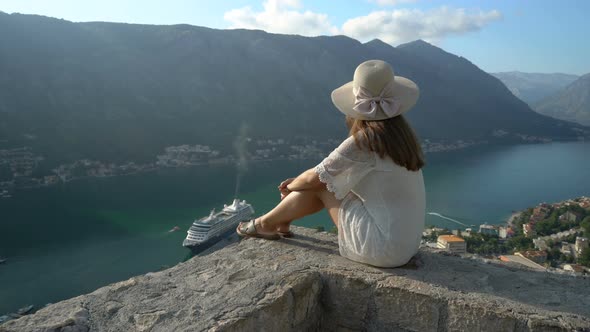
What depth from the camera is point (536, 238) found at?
1784cm

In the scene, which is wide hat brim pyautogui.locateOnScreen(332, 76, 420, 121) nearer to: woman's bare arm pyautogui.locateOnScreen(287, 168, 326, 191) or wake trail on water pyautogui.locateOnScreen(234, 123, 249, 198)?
woman's bare arm pyautogui.locateOnScreen(287, 168, 326, 191)

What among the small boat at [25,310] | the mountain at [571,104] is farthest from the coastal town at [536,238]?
the mountain at [571,104]

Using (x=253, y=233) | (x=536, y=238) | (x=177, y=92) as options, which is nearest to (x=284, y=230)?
(x=253, y=233)

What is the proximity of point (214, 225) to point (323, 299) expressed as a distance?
17.5 m

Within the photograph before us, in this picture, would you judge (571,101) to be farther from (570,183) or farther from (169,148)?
(169,148)

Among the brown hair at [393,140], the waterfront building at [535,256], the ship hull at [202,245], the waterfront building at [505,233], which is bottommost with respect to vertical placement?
the waterfront building at [505,233]

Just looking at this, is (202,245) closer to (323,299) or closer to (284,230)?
(284,230)

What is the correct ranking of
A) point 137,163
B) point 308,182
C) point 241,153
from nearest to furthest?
point 308,182, point 137,163, point 241,153

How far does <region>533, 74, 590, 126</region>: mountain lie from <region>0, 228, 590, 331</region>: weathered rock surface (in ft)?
377

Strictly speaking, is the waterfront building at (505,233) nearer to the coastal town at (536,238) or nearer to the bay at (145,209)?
the coastal town at (536,238)

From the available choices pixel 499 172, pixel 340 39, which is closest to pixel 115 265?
pixel 499 172

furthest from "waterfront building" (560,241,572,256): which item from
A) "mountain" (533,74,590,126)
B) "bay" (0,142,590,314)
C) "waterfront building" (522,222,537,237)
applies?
"mountain" (533,74,590,126)

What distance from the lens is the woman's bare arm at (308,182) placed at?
5.40 feet

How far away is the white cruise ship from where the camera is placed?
17594 mm
